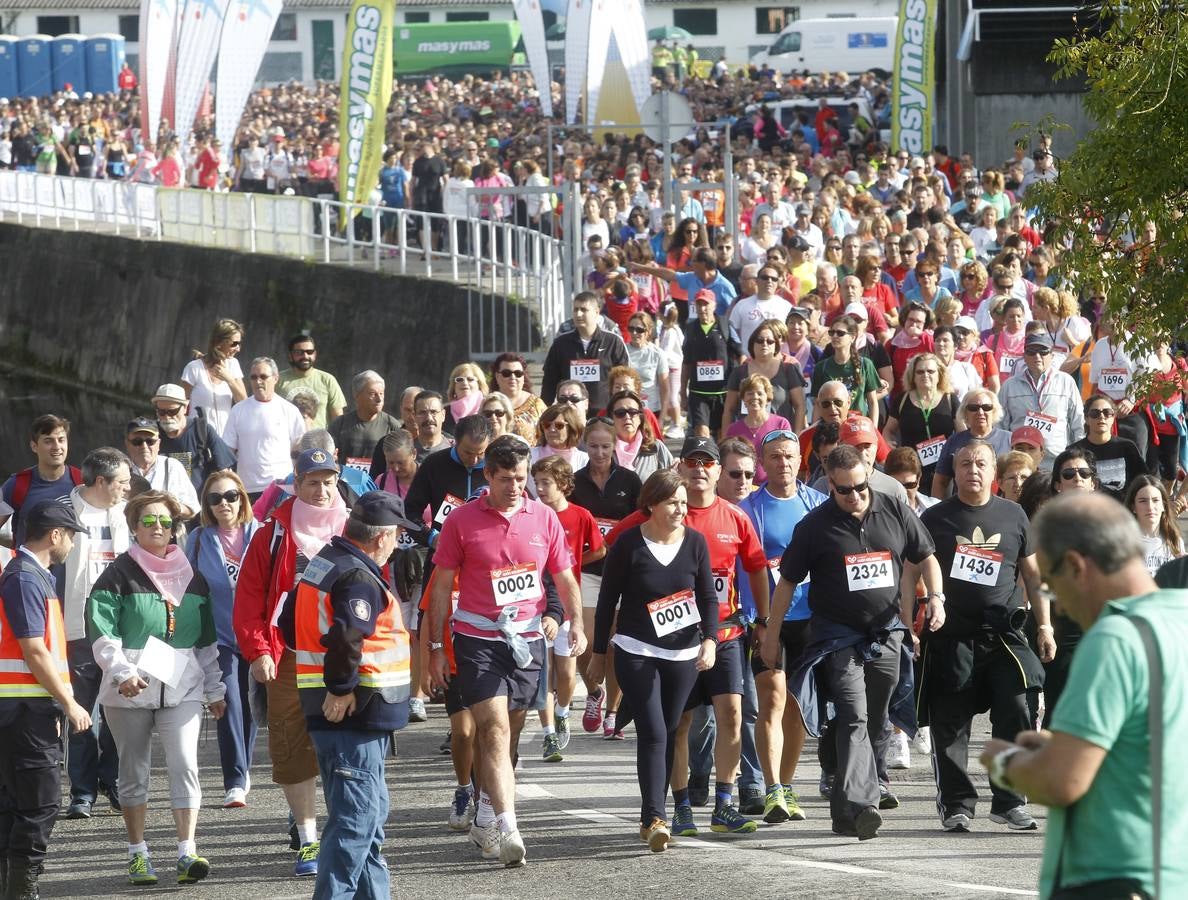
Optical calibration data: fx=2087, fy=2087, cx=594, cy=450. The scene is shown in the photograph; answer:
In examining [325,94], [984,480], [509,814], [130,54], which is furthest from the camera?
[130,54]

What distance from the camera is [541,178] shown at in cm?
2591

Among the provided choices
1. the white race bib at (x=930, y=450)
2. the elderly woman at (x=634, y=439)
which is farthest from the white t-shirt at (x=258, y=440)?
the white race bib at (x=930, y=450)

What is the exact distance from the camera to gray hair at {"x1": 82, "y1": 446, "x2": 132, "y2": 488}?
9.44m

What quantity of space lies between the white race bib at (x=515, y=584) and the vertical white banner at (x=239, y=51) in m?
23.5

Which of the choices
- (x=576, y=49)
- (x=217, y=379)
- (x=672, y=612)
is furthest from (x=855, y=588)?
(x=576, y=49)

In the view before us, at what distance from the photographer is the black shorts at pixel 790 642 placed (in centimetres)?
900

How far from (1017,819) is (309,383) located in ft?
22.8

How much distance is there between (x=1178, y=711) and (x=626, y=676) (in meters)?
4.47

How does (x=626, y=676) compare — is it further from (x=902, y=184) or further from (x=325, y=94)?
(x=325, y=94)

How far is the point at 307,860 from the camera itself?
8.22 m

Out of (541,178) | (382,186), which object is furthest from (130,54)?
(541,178)

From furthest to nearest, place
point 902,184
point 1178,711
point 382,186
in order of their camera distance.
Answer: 1. point 382,186
2. point 902,184
3. point 1178,711

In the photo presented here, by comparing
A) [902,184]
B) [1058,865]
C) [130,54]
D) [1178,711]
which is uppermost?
[130,54]

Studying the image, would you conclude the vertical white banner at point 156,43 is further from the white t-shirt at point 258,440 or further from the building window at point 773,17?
the building window at point 773,17
